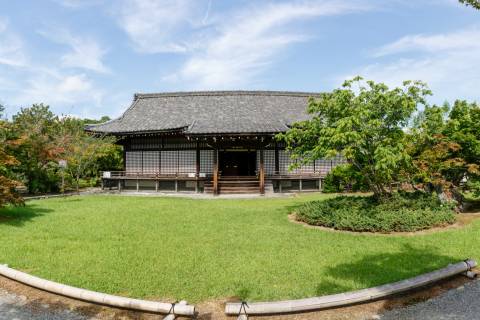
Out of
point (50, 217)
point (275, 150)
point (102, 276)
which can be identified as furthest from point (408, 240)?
point (275, 150)

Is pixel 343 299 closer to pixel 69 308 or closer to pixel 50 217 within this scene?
pixel 69 308

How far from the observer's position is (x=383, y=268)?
6238 mm

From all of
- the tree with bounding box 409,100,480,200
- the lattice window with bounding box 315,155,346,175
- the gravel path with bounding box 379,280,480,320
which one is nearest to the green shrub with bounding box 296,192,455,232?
the tree with bounding box 409,100,480,200

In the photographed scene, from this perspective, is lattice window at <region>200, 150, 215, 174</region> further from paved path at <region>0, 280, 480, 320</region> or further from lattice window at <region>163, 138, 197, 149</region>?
paved path at <region>0, 280, 480, 320</region>

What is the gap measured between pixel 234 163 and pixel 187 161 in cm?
402

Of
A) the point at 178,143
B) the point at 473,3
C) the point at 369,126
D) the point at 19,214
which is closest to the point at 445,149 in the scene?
the point at 369,126

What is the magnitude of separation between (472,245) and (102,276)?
8219 millimetres

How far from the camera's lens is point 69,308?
494cm

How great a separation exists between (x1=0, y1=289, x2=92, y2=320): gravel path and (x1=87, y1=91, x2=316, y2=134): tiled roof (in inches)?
557

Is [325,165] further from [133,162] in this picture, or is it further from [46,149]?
[46,149]

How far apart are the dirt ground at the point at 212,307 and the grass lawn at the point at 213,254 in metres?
0.36

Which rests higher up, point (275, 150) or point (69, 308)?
point (275, 150)

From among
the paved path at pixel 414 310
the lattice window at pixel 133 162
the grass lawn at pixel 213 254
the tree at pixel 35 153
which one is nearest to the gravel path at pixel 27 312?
the paved path at pixel 414 310

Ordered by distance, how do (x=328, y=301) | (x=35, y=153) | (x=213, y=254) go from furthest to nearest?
(x=35, y=153)
(x=213, y=254)
(x=328, y=301)
